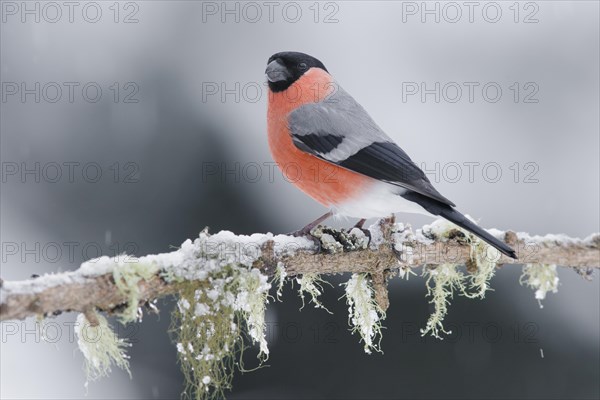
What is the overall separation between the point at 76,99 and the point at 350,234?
2.14m

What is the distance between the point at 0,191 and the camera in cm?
396

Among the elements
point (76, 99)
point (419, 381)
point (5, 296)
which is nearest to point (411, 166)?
point (419, 381)

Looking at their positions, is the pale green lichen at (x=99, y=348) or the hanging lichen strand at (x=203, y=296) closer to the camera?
the hanging lichen strand at (x=203, y=296)

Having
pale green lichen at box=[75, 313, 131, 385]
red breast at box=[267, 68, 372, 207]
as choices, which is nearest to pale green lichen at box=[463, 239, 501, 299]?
red breast at box=[267, 68, 372, 207]

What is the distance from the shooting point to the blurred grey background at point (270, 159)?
376 centimetres

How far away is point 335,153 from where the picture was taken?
3.12 meters

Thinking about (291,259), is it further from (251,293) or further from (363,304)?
(363,304)

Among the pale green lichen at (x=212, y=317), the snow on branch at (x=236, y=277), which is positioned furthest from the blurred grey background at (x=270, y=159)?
the pale green lichen at (x=212, y=317)

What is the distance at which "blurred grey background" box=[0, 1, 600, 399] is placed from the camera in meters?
3.76

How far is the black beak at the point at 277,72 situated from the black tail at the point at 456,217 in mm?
825

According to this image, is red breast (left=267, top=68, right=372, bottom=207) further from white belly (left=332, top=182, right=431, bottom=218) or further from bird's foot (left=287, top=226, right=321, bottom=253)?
bird's foot (left=287, top=226, right=321, bottom=253)

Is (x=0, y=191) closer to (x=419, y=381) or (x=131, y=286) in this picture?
→ (x=131, y=286)

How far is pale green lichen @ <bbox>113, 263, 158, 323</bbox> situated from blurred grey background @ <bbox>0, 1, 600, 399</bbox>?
1.53 metres

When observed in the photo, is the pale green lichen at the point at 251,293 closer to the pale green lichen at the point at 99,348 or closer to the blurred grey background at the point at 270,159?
the pale green lichen at the point at 99,348
